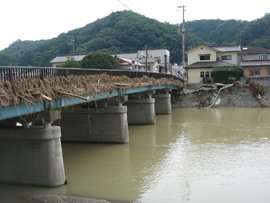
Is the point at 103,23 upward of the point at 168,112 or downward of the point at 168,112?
upward

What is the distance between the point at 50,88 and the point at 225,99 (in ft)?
122

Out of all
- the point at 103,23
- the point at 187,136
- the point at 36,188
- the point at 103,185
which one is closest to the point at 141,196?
the point at 103,185

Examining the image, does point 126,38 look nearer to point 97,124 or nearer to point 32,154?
point 97,124

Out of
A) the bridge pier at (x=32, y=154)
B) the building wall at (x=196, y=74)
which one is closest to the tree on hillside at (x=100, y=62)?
the building wall at (x=196, y=74)

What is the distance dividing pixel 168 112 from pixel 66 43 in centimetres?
5667

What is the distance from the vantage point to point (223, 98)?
44.9 metres

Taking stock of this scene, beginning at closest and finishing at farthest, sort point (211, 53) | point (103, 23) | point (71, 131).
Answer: point (71, 131) < point (211, 53) < point (103, 23)

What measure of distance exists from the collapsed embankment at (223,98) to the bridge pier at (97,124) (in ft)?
90.2

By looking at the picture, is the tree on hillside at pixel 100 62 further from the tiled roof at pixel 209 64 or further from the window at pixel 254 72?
the window at pixel 254 72

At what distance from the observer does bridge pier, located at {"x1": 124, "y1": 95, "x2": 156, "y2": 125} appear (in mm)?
28266

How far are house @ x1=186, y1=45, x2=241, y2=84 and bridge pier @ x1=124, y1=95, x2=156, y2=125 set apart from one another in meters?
27.4

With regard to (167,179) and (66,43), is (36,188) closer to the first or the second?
(167,179)

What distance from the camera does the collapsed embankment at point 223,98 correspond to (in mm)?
43344

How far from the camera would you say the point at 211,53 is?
57281 millimetres
